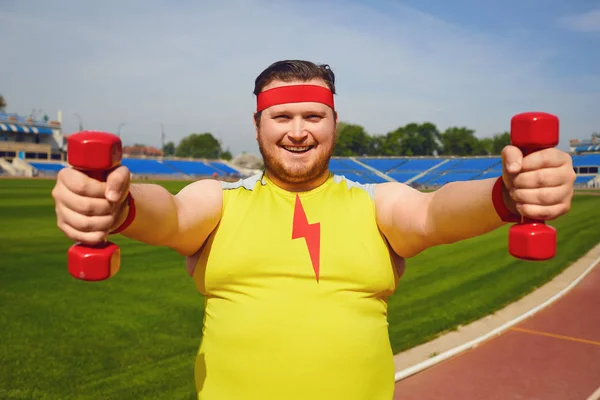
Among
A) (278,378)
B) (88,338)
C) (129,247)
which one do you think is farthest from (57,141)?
(278,378)

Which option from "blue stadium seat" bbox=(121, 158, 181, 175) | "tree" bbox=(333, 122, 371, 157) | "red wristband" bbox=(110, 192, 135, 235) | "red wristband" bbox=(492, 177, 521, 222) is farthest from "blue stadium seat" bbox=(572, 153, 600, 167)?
"red wristband" bbox=(110, 192, 135, 235)

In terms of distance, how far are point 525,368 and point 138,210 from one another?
5.35m

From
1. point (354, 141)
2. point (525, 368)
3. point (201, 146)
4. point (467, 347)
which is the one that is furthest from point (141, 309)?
point (201, 146)

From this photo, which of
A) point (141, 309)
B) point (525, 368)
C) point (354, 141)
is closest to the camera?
point (525, 368)

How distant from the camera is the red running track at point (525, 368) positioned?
5223 mm

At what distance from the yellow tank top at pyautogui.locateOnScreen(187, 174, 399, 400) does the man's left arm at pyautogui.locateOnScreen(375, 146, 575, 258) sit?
5.3 inches

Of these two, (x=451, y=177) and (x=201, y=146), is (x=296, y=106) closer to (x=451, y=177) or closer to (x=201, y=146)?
Answer: (x=451, y=177)

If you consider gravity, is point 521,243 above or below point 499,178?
below

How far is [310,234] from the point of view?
2318mm

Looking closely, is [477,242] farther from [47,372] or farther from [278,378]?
[278,378]

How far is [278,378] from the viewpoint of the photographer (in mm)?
2229

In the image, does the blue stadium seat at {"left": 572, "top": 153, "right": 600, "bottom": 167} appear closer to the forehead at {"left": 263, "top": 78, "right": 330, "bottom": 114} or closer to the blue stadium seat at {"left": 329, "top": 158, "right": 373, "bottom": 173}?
the blue stadium seat at {"left": 329, "top": 158, "right": 373, "bottom": 173}

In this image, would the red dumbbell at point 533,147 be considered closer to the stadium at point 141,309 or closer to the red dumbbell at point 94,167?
the red dumbbell at point 94,167

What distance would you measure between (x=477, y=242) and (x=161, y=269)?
939 cm
